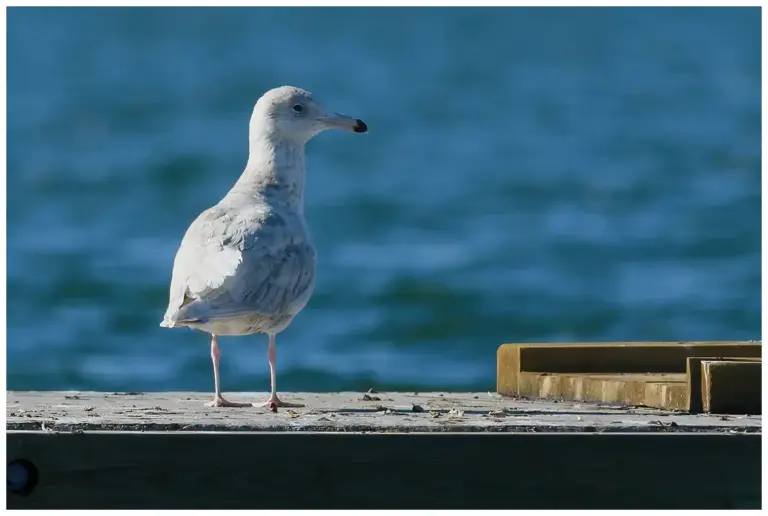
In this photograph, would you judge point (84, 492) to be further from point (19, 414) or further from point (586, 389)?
point (586, 389)

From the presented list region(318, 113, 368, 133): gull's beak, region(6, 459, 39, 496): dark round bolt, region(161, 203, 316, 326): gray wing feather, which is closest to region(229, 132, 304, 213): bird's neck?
region(318, 113, 368, 133): gull's beak

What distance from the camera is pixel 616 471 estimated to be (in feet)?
20.8

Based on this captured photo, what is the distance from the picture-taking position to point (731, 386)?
7.16 m

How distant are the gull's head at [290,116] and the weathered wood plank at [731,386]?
2879 millimetres

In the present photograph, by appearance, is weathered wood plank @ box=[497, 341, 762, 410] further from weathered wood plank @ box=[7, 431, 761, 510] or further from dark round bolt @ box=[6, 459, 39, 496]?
dark round bolt @ box=[6, 459, 39, 496]

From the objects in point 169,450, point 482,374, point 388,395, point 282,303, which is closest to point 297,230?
point 282,303

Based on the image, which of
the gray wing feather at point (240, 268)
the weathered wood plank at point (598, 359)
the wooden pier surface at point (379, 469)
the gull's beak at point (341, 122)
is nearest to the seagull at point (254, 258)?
the gray wing feather at point (240, 268)

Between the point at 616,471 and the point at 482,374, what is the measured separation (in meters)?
12.9

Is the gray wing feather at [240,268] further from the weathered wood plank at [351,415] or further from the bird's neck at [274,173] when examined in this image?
the weathered wood plank at [351,415]

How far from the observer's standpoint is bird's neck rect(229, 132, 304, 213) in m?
8.84

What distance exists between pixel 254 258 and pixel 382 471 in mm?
1967

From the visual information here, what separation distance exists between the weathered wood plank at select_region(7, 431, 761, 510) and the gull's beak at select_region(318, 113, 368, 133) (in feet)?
10.2

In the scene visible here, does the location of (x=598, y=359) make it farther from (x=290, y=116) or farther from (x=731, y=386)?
(x=290, y=116)

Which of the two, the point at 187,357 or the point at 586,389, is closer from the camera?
the point at 586,389
